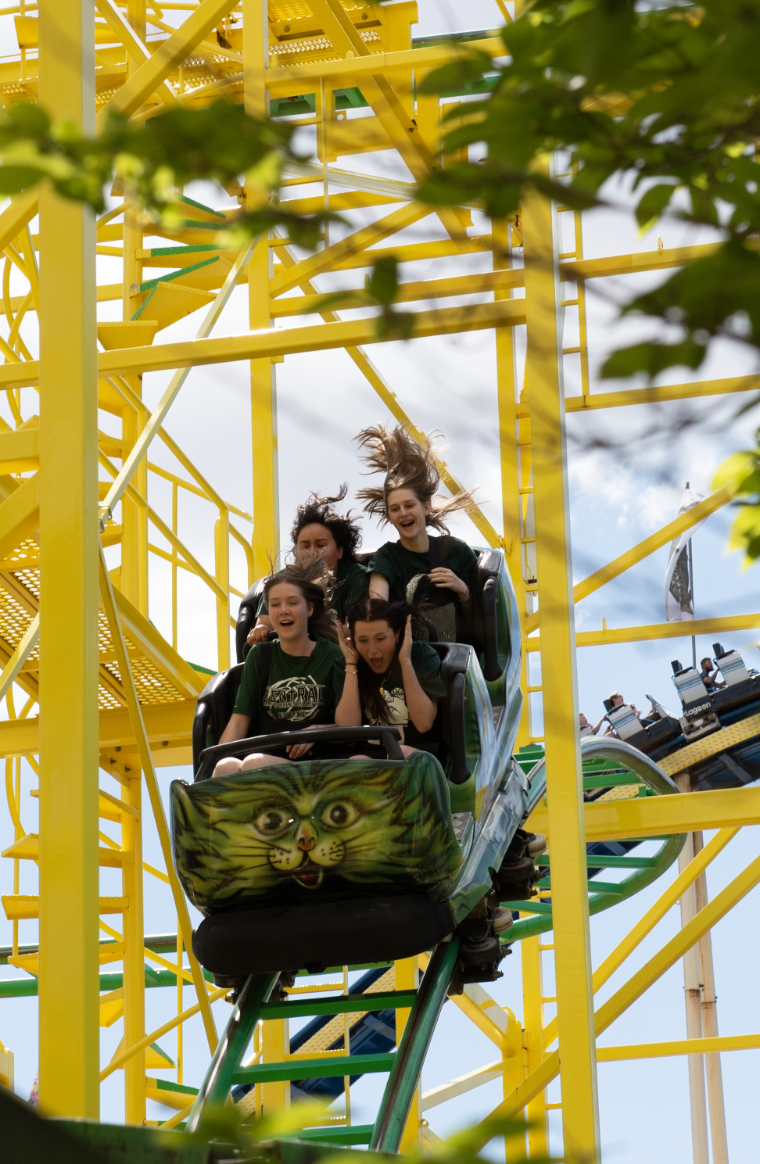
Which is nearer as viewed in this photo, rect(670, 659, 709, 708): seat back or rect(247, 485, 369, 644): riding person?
rect(247, 485, 369, 644): riding person

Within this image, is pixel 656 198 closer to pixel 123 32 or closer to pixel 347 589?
pixel 347 589

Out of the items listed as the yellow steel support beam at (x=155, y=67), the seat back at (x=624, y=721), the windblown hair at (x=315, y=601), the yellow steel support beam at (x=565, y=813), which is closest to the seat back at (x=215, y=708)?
the windblown hair at (x=315, y=601)

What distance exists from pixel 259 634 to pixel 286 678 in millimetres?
502

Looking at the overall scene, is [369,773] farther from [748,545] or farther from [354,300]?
[354,300]

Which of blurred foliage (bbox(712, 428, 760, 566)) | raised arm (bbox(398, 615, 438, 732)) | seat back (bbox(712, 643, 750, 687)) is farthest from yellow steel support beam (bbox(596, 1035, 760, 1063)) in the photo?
blurred foliage (bbox(712, 428, 760, 566))

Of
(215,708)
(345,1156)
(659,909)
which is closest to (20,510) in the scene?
(215,708)

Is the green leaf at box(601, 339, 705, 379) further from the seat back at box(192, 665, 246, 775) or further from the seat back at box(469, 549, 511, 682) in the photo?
the seat back at box(469, 549, 511, 682)

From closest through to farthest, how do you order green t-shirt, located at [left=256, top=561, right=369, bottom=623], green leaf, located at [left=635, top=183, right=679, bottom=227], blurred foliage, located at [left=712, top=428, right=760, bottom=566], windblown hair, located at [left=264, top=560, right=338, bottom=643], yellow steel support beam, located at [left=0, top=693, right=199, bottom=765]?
green leaf, located at [left=635, top=183, right=679, bottom=227] < blurred foliage, located at [left=712, top=428, right=760, bottom=566] < windblown hair, located at [left=264, top=560, right=338, bottom=643] < green t-shirt, located at [left=256, top=561, right=369, bottom=623] < yellow steel support beam, located at [left=0, top=693, right=199, bottom=765]

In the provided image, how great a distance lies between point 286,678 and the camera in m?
5.02

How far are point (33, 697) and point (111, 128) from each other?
667cm

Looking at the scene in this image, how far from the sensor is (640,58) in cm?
131

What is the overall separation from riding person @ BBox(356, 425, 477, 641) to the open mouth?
1.36 metres

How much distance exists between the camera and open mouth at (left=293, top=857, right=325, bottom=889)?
427cm

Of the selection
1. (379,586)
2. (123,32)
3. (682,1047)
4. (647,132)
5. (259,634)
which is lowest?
(682,1047)
